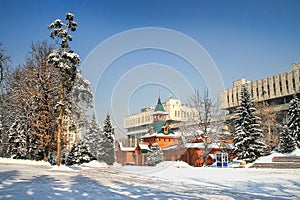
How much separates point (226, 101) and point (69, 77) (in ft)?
194

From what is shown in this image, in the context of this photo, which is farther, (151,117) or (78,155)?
(151,117)

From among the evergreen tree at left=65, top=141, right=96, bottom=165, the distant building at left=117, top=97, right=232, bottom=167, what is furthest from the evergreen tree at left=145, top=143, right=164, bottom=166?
the evergreen tree at left=65, top=141, right=96, bottom=165

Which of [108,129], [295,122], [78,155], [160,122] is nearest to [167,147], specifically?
[108,129]

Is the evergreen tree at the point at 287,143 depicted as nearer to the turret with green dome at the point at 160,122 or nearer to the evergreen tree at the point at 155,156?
Result: the evergreen tree at the point at 155,156

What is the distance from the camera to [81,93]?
28422mm

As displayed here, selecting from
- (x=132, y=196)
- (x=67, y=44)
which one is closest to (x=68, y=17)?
(x=67, y=44)

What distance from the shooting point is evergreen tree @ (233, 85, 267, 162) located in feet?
93.0

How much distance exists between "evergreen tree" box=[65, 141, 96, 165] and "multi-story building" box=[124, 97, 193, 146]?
12.7 m

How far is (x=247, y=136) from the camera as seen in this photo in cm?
2888

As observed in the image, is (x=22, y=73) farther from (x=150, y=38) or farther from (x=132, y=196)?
(x=132, y=196)

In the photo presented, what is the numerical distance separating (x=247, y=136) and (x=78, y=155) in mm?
18503

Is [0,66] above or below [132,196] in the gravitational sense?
above

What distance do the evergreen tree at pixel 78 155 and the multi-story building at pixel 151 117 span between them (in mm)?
12739

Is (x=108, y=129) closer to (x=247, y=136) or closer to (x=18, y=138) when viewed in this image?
(x=18, y=138)
